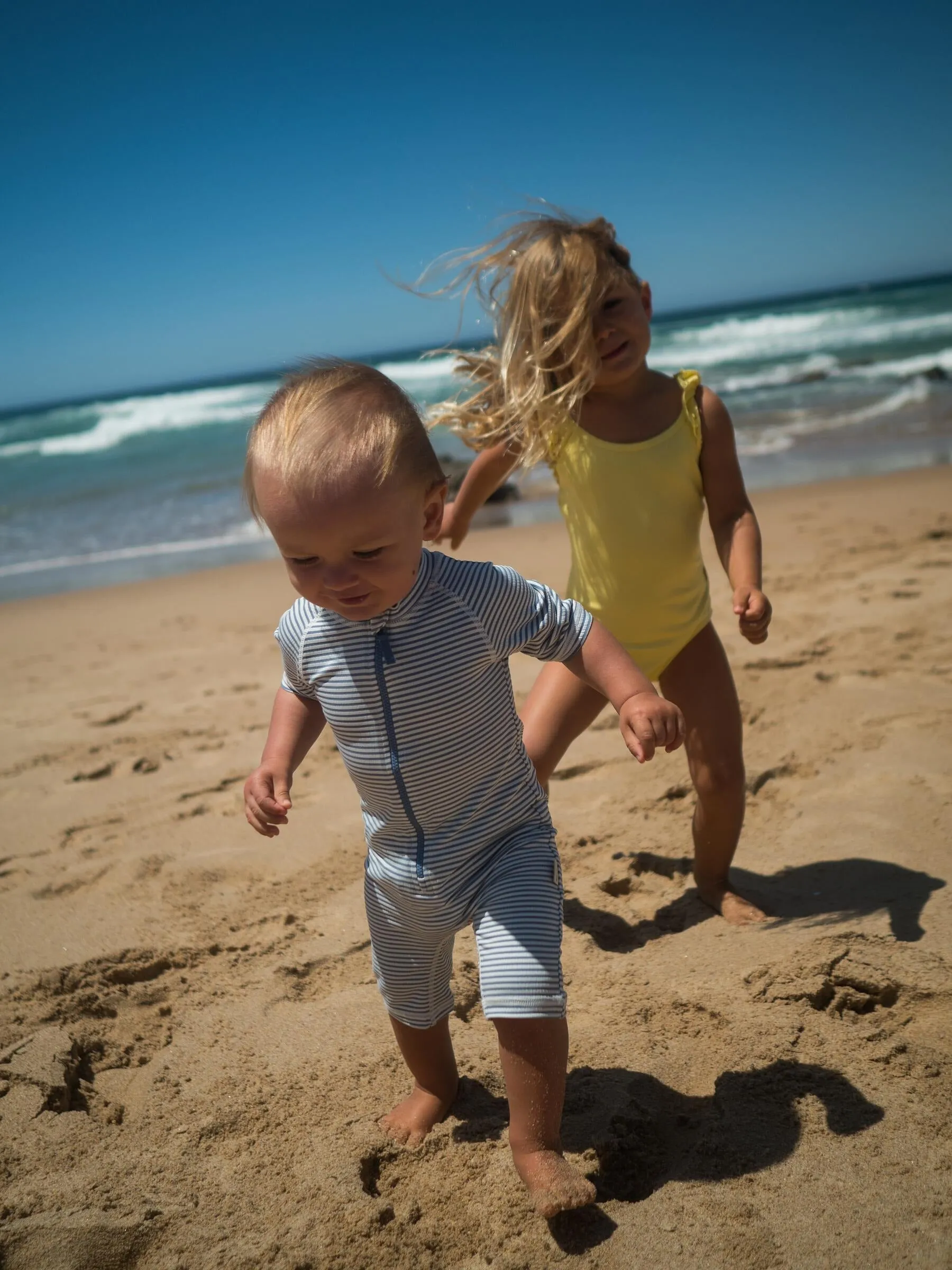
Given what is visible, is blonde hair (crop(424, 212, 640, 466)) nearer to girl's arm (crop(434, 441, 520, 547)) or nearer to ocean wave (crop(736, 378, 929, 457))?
girl's arm (crop(434, 441, 520, 547))

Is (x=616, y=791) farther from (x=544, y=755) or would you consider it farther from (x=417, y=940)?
(x=417, y=940)

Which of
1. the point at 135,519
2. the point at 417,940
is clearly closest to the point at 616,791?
the point at 417,940

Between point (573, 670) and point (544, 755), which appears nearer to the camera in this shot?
point (573, 670)

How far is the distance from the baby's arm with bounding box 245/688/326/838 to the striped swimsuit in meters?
0.08

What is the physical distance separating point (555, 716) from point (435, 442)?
50.2 feet

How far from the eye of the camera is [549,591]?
1.87 meters

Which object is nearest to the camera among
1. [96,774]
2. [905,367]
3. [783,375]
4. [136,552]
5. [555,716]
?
[555,716]

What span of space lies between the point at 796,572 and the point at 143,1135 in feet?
15.2

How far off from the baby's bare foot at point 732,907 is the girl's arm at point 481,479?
115 centimetres

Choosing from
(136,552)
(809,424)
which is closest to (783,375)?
(809,424)

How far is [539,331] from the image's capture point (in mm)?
2627

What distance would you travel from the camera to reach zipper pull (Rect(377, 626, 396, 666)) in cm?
177

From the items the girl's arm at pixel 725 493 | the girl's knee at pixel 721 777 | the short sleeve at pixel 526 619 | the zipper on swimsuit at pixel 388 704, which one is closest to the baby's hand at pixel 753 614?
the girl's arm at pixel 725 493

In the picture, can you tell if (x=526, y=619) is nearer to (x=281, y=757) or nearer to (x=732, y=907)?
(x=281, y=757)
